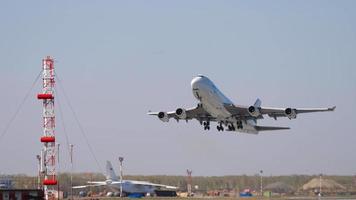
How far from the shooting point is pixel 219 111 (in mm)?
90562

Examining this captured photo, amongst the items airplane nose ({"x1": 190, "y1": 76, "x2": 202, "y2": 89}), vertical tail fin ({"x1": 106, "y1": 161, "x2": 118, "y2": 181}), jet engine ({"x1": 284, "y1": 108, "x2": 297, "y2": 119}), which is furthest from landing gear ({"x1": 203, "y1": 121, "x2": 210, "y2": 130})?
vertical tail fin ({"x1": 106, "y1": 161, "x2": 118, "y2": 181})

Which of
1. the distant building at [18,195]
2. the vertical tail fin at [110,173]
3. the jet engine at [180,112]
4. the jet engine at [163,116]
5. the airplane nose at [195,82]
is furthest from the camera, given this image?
the vertical tail fin at [110,173]

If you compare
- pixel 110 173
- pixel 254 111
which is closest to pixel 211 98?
pixel 254 111

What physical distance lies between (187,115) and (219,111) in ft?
23.0

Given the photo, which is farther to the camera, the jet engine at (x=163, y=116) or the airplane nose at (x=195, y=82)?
the jet engine at (x=163, y=116)

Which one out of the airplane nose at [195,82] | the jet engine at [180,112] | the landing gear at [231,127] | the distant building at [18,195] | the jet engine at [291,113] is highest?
the airplane nose at [195,82]

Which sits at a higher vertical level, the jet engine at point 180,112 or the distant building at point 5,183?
the jet engine at point 180,112

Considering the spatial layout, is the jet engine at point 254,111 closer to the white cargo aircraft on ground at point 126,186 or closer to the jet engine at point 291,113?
the jet engine at point 291,113

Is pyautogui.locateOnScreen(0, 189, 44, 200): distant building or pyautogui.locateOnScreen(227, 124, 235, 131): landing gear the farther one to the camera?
pyautogui.locateOnScreen(227, 124, 235, 131): landing gear

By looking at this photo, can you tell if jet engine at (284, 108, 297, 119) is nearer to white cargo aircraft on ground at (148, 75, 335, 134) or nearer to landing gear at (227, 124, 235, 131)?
white cargo aircraft on ground at (148, 75, 335, 134)

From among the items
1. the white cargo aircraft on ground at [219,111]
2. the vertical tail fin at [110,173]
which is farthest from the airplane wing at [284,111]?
the vertical tail fin at [110,173]

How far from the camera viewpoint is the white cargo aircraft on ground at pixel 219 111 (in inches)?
3396

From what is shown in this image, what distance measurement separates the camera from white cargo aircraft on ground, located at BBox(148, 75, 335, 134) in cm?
8625

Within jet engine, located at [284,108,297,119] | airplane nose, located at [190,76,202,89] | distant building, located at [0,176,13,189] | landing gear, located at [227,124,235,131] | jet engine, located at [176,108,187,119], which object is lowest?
distant building, located at [0,176,13,189]
